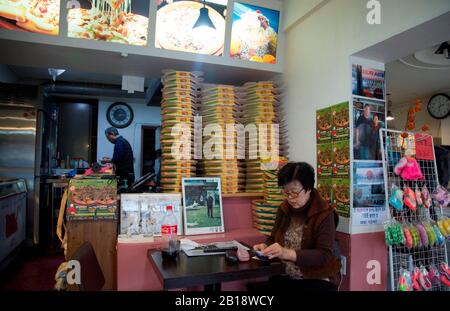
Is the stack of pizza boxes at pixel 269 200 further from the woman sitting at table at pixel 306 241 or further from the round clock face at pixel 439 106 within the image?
the round clock face at pixel 439 106

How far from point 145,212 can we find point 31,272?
2.38 meters

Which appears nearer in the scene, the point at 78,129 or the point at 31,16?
the point at 31,16

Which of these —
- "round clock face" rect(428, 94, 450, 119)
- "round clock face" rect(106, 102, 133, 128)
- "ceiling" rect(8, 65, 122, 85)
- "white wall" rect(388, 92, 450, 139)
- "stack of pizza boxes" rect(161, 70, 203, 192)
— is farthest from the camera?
"round clock face" rect(106, 102, 133, 128)

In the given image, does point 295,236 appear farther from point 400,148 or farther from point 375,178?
point 400,148

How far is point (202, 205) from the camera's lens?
9.07 ft

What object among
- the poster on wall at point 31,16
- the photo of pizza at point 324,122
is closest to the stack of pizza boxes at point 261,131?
the photo of pizza at point 324,122

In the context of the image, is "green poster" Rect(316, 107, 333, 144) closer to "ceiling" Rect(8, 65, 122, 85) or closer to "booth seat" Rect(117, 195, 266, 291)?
"booth seat" Rect(117, 195, 266, 291)

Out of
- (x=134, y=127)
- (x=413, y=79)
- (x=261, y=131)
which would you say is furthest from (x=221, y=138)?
(x=134, y=127)

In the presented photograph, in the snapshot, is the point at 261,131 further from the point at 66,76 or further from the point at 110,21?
the point at 66,76

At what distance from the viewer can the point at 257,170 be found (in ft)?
9.92

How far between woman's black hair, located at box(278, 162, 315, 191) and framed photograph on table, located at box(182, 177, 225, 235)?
3.07 feet

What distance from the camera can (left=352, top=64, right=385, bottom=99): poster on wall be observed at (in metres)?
2.36

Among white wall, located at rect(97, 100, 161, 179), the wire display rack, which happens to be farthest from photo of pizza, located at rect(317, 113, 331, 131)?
white wall, located at rect(97, 100, 161, 179)
